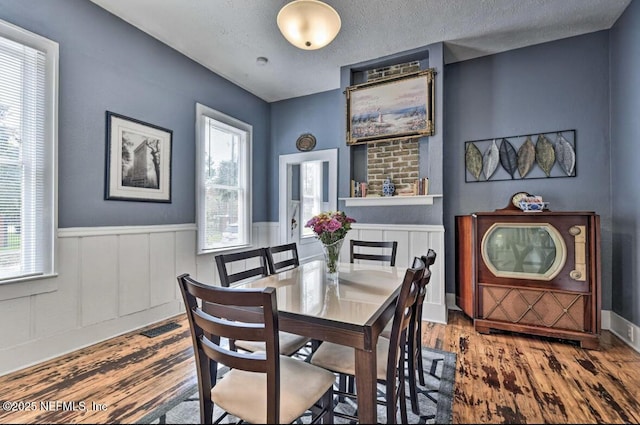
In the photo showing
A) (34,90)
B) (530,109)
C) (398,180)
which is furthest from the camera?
(398,180)

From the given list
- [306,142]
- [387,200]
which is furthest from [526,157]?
[306,142]

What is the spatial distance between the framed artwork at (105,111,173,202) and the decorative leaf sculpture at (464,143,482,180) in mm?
3462

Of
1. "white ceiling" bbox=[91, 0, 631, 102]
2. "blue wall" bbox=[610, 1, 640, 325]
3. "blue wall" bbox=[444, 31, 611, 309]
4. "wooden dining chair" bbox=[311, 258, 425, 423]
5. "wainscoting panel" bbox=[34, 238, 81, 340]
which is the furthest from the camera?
"blue wall" bbox=[444, 31, 611, 309]

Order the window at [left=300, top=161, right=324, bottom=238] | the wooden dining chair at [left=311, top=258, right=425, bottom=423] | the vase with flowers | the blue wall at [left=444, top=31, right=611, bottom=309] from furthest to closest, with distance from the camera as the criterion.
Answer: the window at [left=300, top=161, right=324, bottom=238]
the blue wall at [left=444, top=31, right=611, bottom=309]
the vase with flowers
the wooden dining chair at [left=311, top=258, right=425, bottom=423]

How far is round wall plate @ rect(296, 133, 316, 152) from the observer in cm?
463

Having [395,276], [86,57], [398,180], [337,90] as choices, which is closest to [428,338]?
[395,276]

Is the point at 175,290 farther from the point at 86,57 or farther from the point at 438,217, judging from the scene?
the point at 438,217

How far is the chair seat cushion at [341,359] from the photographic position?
1462 mm

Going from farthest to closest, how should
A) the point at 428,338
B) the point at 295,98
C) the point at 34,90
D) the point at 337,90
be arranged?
the point at 295,98 < the point at 337,90 < the point at 428,338 < the point at 34,90

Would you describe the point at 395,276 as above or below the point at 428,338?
above

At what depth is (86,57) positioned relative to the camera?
2629 millimetres

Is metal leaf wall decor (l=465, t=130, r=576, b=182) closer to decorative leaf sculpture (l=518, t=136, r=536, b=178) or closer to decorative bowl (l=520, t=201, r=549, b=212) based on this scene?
decorative leaf sculpture (l=518, t=136, r=536, b=178)

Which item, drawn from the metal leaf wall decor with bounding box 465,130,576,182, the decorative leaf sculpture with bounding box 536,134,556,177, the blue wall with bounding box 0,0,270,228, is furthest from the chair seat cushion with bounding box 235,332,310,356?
the decorative leaf sculpture with bounding box 536,134,556,177

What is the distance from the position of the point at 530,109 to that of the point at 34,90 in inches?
184
